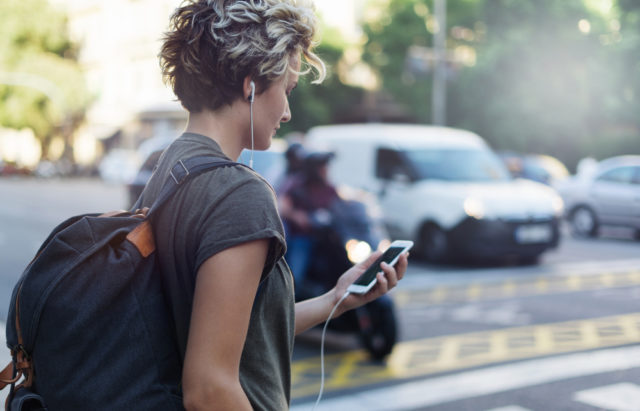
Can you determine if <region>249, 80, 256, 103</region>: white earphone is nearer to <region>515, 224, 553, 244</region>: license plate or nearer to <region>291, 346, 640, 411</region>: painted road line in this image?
<region>291, 346, 640, 411</region>: painted road line

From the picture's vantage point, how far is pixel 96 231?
4.56 ft

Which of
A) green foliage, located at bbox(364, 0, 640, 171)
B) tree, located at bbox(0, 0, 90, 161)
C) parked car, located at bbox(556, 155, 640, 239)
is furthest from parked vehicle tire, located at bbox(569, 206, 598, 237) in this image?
tree, located at bbox(0, 0, 90, 161)

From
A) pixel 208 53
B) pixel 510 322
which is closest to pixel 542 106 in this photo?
pixel 510 322

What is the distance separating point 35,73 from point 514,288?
1653 inches

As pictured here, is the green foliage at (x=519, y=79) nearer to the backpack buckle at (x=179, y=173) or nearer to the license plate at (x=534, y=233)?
the license plate at (x=534, y=233)

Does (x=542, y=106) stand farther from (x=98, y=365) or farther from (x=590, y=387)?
(x=98, y=365)

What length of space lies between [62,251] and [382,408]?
3513 mm

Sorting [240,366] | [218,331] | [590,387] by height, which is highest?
[218,331]

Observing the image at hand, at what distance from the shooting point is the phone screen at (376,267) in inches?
74.0

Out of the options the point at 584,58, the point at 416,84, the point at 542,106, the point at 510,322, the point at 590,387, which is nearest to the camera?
the point at 590,387

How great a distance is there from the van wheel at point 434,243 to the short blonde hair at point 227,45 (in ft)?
31.0

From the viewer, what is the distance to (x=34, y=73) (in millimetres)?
45312

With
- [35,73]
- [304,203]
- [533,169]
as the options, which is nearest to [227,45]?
[304,203]

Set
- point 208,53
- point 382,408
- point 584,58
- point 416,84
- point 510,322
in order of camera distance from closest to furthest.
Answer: point 208,53, point 382,408, point 510,322, point 584,58, point 416,84
